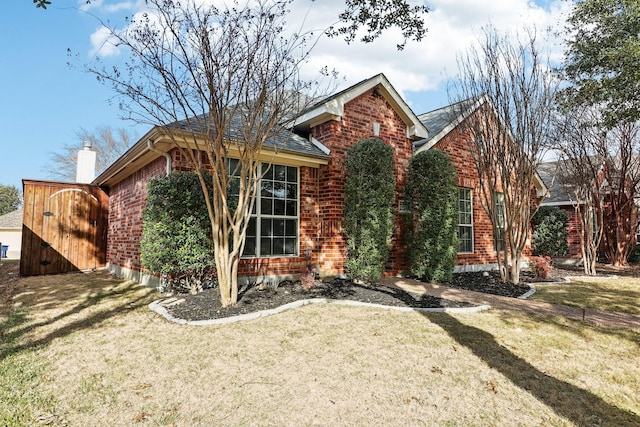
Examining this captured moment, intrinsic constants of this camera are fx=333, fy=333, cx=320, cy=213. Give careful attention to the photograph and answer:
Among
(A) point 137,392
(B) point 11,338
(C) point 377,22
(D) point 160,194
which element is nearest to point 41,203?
(D) point 160,194

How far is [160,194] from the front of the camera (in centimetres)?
602

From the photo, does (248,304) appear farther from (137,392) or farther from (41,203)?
(41,203)

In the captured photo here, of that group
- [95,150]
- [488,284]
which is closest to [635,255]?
[488,284]

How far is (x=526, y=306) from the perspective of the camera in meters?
6.09

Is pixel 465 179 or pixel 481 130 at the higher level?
pixel 481 130

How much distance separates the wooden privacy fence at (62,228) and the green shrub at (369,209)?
912 cm

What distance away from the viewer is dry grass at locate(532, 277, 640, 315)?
6.45 metres

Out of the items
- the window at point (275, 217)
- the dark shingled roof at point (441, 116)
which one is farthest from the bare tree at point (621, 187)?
the window at point (275, 217)

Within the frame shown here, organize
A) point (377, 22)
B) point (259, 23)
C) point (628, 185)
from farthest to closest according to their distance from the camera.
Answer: point (628, 185) < point (377, 22) < point (259, 23)

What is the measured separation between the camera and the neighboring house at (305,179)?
7.45 m

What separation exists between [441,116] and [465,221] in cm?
430

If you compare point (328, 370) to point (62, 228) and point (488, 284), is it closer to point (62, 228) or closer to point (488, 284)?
A: point (488, 284)

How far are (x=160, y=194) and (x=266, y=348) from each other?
12.1 ft

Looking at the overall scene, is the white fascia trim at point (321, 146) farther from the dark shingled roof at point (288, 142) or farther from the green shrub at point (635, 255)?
the green shrub at point (635, 255)
